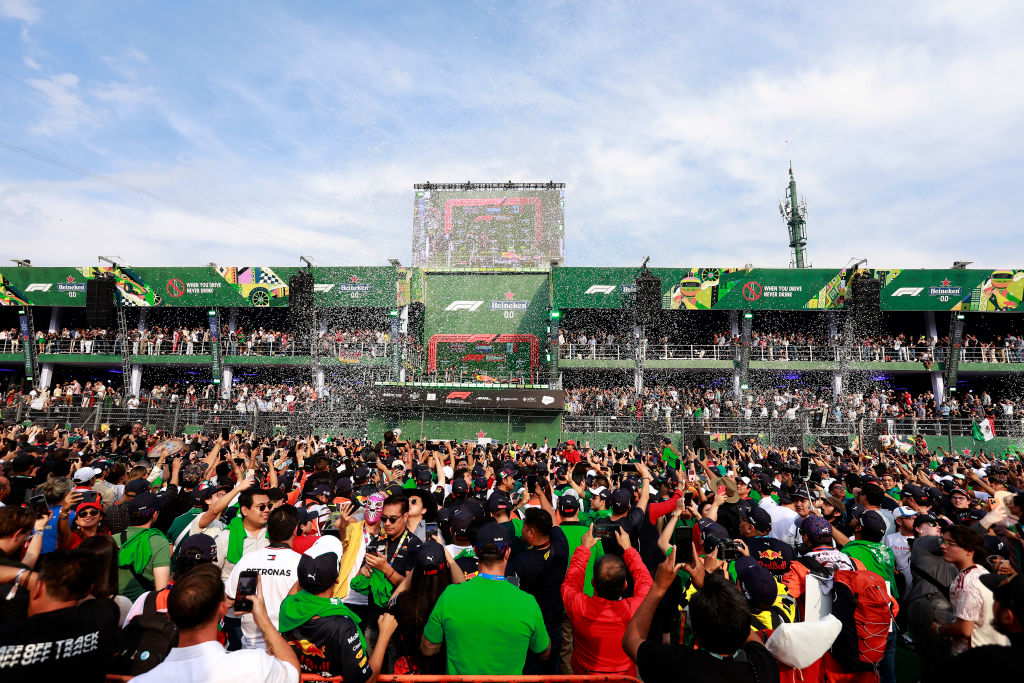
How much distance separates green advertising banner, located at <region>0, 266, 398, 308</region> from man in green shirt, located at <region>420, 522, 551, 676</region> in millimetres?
27710

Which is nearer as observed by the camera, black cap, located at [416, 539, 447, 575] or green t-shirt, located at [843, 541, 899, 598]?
black cap, located at [416, 539, 447, 575]

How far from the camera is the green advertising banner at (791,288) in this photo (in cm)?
2831

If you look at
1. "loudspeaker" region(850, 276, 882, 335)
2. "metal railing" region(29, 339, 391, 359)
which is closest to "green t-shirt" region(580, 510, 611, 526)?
"metal railing" region(29, 339, 391, 359)

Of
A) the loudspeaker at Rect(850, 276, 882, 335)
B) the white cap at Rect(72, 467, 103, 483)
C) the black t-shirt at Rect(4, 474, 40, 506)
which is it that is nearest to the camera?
the black t-shirt at Rect(4, 474, 40, 506)

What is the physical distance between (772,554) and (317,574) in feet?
10.1

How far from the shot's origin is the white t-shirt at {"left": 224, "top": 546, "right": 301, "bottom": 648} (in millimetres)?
3605

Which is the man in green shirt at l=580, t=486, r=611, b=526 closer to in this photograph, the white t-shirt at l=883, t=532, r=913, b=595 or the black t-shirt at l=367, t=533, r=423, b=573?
the black t-shirt at l=367, t=533, r=423, b=573

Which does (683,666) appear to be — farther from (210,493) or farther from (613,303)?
(613,303)

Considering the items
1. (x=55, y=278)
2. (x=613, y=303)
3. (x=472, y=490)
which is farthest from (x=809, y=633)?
(x=55, y=278)

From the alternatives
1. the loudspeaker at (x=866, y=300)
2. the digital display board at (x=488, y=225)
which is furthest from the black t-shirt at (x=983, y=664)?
the digital display board at (x=488, y=225)

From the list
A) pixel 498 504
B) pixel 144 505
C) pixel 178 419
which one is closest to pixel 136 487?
pixel 144 505

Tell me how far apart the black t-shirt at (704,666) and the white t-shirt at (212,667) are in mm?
1782

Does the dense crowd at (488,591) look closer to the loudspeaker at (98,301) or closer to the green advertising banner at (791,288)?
the green advertising banner at (791,288)

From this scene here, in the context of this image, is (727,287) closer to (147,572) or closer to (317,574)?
(147,572)
